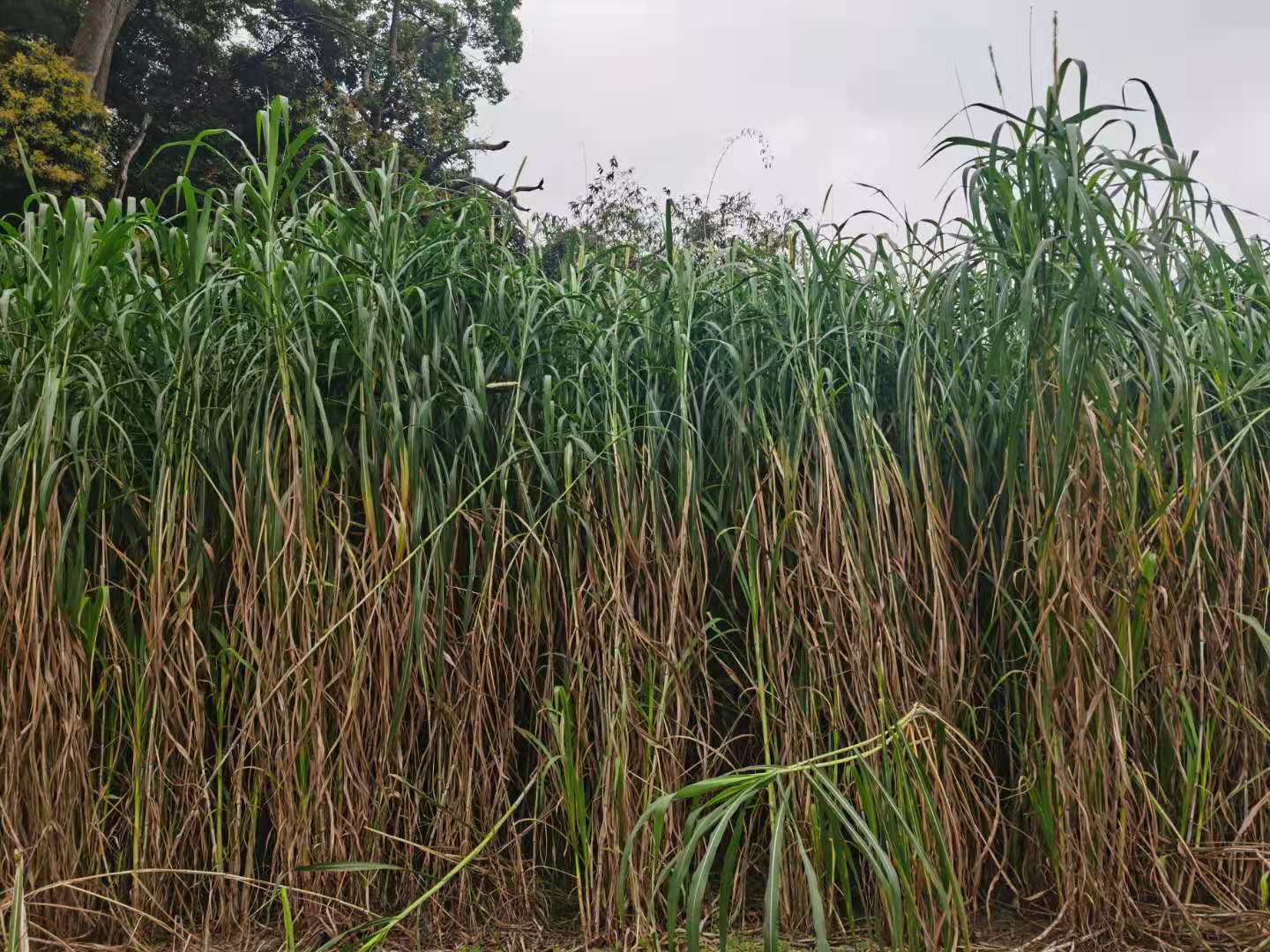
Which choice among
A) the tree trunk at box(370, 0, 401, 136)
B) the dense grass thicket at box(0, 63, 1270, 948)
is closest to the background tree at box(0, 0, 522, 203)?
the tree trunk at box(370, 0, 401, 136)

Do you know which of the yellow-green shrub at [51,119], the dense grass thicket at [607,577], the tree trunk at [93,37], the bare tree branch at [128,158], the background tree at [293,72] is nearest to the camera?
the dense grass thicket at [607,577]

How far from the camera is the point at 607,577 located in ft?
6.05

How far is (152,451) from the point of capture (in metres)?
1.99

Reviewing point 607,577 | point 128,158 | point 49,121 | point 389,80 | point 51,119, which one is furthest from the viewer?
point 389,80

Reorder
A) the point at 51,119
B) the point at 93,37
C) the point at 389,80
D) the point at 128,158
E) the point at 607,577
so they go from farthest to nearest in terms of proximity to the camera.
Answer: the point at 389,80, the point at 93,37, the point at 51,119, the point at 128,158, the point at 607,577

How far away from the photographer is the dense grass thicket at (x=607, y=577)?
1.75 meters

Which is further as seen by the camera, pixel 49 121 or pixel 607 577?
pixel 49 121

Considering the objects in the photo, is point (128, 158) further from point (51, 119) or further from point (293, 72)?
point (293, 72)

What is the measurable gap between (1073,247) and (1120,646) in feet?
2.37

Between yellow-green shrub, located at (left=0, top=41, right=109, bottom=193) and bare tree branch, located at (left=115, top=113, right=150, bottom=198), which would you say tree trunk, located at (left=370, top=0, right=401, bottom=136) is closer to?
bare tree branch, located at (left=115, top=113, right=150, bottom=198)

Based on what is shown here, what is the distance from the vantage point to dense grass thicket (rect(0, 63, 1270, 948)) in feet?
5.75

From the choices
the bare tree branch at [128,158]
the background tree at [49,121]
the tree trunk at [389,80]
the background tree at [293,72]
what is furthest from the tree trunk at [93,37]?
the tree trunk at [389,80]

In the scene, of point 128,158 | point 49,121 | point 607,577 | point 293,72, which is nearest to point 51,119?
point 49,121

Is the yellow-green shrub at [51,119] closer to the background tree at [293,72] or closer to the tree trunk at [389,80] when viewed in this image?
the background tree at [293,72]
